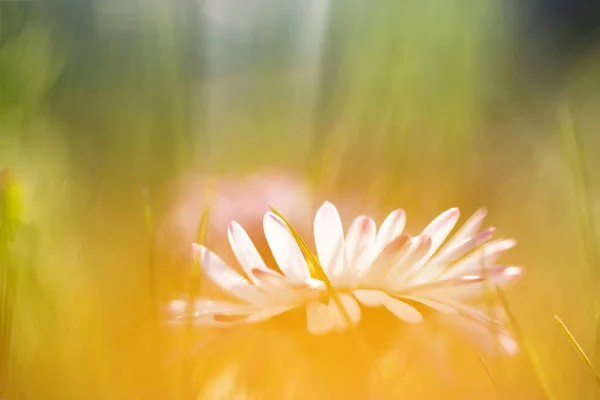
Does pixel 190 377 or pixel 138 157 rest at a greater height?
pixel 138 157

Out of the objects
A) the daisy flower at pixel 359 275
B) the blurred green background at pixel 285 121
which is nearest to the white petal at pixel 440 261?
the daisy flower at pixel 359 275

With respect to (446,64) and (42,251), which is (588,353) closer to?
(446,64)

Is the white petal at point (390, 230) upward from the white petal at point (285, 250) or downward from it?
upward

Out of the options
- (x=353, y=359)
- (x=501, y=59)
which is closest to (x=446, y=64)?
(x=501, y=59)

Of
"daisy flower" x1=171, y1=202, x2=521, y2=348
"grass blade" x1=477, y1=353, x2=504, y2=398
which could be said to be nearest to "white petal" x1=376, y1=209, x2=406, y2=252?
"daisy flower" x1=171, y1=202, x2=521, y2=348

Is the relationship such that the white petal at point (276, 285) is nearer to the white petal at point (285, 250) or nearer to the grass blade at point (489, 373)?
the white petal at point (285, 250)
